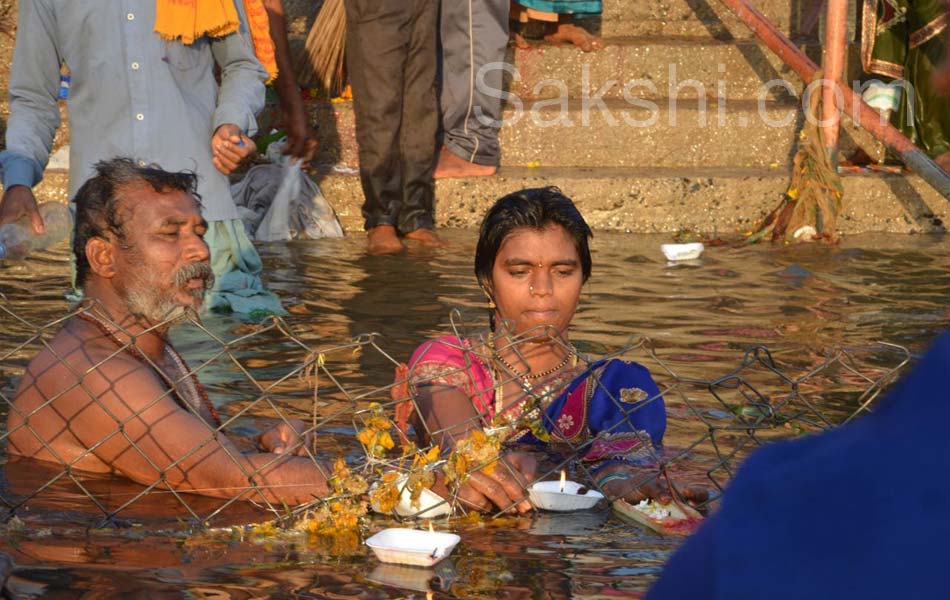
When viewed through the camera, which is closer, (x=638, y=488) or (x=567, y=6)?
(x=638, y=488)

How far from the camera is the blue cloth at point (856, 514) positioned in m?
1.00

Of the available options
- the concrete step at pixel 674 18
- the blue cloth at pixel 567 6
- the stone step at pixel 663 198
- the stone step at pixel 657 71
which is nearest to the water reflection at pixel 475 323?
the stone step at pixel 663 198

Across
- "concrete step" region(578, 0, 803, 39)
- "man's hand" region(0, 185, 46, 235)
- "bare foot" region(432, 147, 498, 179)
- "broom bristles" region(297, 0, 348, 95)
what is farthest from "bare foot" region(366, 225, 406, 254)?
"man's hand" region(0, 185, 46, 235)

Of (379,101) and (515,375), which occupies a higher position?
(379,101)

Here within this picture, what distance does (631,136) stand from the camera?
10422 mm

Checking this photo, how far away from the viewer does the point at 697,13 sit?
11.5 m

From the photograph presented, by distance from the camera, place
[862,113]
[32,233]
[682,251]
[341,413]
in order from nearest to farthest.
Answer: [341,413] → [32,233] → [682,251] → [862,113]

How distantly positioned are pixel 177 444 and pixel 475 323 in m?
2.52

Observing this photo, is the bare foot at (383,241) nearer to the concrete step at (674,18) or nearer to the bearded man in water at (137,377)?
the concrete step at (674,18)

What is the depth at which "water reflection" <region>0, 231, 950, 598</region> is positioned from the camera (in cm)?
363

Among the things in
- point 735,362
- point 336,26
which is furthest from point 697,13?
point 735,362

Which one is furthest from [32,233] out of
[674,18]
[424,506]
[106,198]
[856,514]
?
[674,18]

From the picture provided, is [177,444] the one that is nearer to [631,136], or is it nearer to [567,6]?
[631,136]

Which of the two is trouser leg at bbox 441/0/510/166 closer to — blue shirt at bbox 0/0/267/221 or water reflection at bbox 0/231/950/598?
water reflection at bbox 0/231/950/598
